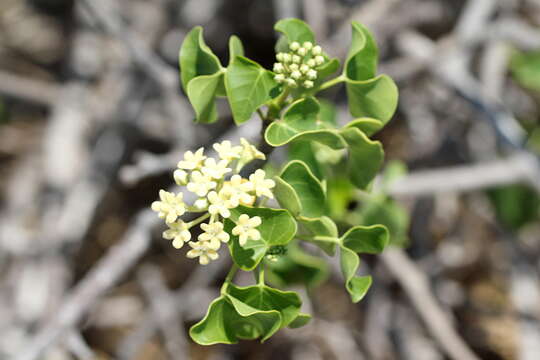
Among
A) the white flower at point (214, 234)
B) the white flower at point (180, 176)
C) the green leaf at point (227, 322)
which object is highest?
the white flower at point (180, 176)

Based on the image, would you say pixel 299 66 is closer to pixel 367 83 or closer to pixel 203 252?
pixel 367 83

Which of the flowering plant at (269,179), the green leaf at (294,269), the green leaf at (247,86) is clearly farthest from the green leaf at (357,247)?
the green leaf at (294,269)

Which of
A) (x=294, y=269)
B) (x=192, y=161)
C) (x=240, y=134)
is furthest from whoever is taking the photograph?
(x=240, y=134)

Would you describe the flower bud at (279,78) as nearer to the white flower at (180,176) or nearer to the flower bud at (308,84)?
the flower bud at (308,84)

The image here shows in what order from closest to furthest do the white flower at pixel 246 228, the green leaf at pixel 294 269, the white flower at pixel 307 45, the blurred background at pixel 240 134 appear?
1. the white flower at pixel 246 228
2. the white flower at pixel 307 45
3. the green leaf at pixel 294 269
4. the blurred background at pixel 240 134

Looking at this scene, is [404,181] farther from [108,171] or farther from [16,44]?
[16,44]

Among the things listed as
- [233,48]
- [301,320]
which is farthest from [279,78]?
[301,320]
